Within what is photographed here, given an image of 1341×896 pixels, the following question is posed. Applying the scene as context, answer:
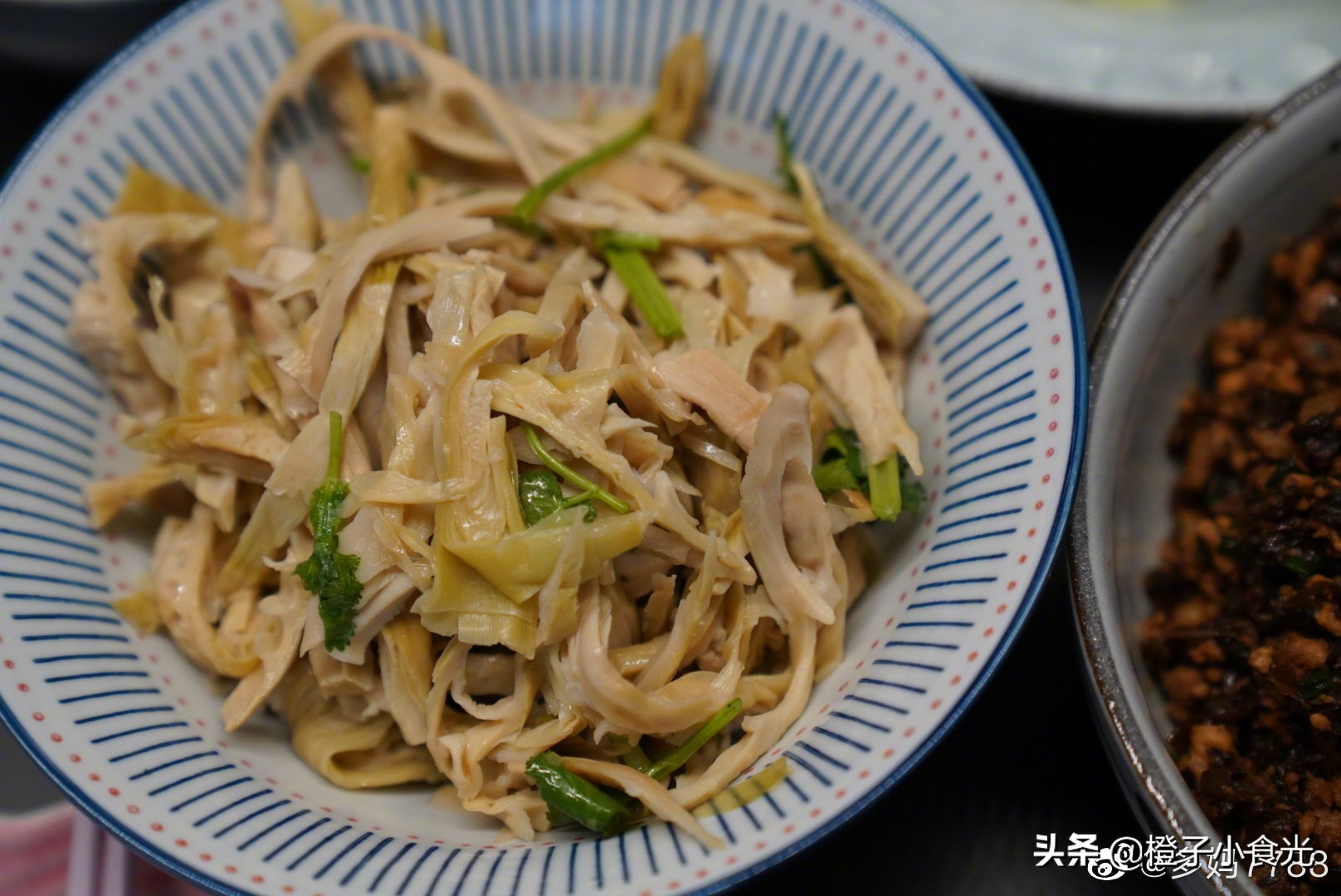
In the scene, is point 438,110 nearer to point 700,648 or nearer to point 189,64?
point 189,64

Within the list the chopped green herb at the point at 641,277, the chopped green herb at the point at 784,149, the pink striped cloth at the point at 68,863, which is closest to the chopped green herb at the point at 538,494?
the chopped green herb at the point at 641,277

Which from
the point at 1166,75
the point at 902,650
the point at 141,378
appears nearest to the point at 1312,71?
the point at 1166,75

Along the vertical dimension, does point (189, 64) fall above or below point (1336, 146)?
above

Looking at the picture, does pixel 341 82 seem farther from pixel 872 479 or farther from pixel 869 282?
pixel 872 479

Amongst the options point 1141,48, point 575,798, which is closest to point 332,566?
point 575,798

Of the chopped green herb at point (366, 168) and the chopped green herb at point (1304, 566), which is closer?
the chopped green herb at point (1304, 566)

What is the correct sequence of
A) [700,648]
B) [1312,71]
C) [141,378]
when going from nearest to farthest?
[700,648] → [141,378] → [1312,71]

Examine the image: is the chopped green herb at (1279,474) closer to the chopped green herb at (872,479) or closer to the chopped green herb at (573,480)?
the chopped green herb at (872,479)
